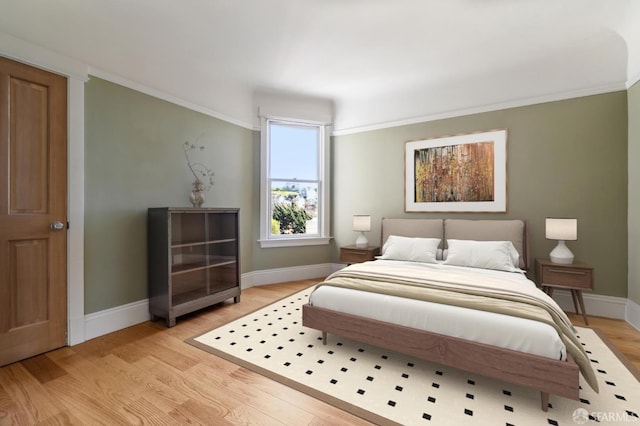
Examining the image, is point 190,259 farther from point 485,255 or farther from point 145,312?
point 485,255

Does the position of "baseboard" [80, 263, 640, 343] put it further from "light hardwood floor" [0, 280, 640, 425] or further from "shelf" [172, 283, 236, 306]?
"shelf" [172, 283, 236, 306]

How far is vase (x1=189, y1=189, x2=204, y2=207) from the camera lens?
315cm

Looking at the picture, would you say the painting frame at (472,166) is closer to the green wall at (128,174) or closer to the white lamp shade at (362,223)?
the white lamp shade at (362,223)

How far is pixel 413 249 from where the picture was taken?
3.39 m

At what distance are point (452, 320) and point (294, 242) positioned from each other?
9.45 ft

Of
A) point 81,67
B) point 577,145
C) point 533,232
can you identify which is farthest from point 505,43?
point 81,67

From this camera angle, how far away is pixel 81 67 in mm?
2408

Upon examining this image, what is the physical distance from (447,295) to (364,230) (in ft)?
6.93

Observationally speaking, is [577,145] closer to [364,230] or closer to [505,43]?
[505,43]

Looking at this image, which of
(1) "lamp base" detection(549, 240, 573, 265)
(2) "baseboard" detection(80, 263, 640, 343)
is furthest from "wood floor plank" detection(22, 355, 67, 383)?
(1) "lamp base" detection(549, 240, 573, 265)

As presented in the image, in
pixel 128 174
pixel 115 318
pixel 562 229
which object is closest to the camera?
pixel 115 318

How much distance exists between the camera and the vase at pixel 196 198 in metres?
3.15

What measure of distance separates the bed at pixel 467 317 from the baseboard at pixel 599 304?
0.64m

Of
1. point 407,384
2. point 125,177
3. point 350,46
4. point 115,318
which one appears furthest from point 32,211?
point 350,46
